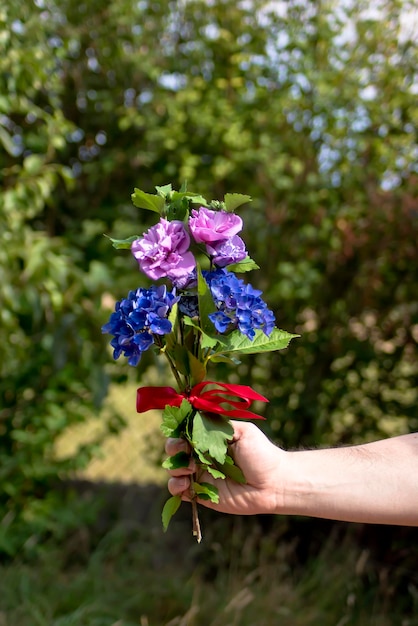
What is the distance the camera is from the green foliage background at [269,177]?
3.80 m

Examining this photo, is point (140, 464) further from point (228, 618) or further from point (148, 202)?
point (148, 202)

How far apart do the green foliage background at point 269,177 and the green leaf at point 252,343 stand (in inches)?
84.7

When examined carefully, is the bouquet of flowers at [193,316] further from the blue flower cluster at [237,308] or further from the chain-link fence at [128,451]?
the chain-link fence at [128,451]

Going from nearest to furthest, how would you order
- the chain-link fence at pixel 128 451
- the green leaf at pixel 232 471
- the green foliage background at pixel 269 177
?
the green leaf at pixel 232 471
the green foliage background at pixel 269 177
the chain-link fence at pixel 128 451

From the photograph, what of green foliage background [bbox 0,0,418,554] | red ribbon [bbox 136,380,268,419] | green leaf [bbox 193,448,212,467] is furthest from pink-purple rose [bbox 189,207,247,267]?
green foliage background [bbox 0,0,418,554]

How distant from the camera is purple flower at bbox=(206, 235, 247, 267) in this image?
1517mm

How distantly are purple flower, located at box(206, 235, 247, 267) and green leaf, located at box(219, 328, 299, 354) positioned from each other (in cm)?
15

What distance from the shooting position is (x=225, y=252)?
1.52 meters

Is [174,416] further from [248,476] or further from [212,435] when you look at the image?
[248,476]

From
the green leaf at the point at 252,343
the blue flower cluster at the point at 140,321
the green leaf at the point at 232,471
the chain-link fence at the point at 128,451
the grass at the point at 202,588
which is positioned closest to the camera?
the blue flower cluster at the point at 140,321

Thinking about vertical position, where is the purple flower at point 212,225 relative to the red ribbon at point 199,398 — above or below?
above

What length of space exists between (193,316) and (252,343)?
0.47 feet

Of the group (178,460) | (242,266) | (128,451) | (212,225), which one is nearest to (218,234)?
(212,225)

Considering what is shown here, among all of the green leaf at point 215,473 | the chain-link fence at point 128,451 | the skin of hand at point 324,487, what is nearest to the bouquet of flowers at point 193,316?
the green leaf at point 215,473
